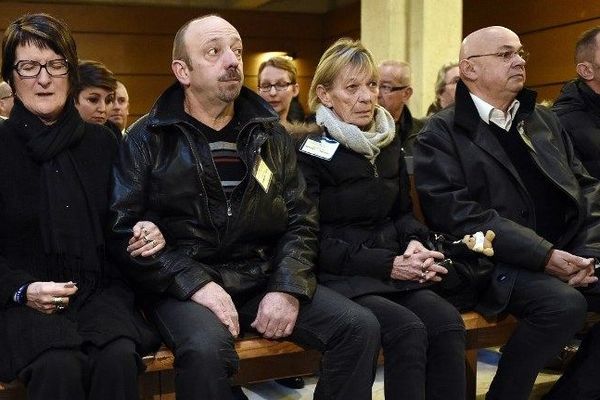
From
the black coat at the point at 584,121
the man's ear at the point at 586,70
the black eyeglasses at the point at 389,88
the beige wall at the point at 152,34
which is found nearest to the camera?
the black coat at the point at 584,121

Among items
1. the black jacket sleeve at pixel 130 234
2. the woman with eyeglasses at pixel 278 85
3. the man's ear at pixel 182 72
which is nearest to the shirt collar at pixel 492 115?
the man's ear at pixel 182 72

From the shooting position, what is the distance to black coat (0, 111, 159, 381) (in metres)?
2.22

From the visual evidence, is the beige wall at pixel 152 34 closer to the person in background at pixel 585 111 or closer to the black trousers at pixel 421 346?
the person in background at pixel 585 111

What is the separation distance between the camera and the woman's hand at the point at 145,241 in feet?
8.00

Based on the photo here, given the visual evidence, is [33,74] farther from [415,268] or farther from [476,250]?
[476,250]

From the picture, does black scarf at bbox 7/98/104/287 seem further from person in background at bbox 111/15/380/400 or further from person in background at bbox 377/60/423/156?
person in background at bbox 377/60/423/156

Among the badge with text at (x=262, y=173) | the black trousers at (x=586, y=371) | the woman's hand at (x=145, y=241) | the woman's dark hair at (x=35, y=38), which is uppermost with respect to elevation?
the woman's dark hair at (x=35, y=38)

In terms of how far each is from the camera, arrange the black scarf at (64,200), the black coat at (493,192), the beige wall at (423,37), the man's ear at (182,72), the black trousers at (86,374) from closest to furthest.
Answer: the black trousers at (86,374) → the black scarf at (64,200) → the man's ear at (182,72) → the black coat at (493,192) → the beige wall at (423,37)

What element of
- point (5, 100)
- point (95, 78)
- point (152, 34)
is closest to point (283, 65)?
point (95, 78)

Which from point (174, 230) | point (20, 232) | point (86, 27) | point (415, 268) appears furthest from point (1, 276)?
point (86, 27)

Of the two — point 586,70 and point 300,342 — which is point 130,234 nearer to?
point 300,342

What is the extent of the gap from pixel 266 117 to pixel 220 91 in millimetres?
178

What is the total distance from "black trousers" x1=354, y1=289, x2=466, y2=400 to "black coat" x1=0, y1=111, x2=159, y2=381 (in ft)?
2.40

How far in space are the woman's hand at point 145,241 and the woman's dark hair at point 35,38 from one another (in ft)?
1.76
